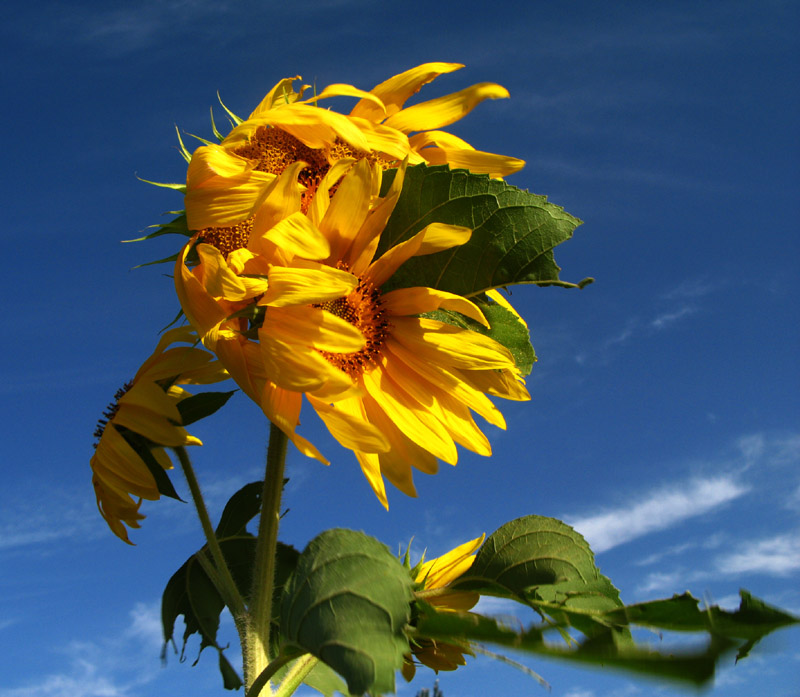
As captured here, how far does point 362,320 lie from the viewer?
1591 mm

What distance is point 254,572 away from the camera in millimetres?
1674

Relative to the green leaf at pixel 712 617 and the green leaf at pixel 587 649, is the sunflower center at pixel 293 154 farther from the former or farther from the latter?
the green leaf at pixel 712 617

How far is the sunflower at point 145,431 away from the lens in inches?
69.0

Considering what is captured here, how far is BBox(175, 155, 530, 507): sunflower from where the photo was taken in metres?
1.38

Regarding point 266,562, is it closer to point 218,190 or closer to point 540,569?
point 540,569

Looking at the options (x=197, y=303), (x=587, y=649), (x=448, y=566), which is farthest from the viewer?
(x=448, y=566)

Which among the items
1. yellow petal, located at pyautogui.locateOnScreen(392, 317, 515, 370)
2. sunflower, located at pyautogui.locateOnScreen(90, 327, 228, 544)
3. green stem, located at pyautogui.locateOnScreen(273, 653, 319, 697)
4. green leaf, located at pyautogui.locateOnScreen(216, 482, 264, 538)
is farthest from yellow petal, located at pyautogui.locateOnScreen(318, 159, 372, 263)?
green stem, located at pyautogui.locateOnScreen(273, 653, 319, 697)

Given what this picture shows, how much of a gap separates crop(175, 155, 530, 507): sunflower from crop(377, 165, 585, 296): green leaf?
0.25 ft

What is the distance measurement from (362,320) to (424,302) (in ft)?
0.45

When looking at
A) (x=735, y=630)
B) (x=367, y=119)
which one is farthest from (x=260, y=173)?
(x=735, y=630)

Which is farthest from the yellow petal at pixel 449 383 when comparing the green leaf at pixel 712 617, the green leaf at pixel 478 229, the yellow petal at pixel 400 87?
the yellow petal at pixel 400 87

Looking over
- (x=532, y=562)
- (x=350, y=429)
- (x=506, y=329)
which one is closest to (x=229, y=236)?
(x=350, y=429)

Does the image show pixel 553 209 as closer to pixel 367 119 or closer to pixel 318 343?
pixel 367 119

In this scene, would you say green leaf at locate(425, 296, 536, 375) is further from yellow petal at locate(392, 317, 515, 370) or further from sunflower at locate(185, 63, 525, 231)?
sunflower at locate(185, 63, 525, 231)
